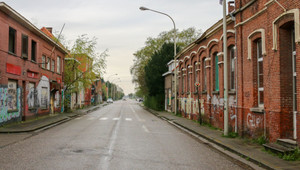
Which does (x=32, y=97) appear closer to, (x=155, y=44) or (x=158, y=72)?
(x=158, y=72)

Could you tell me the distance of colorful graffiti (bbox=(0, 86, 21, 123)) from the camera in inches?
634

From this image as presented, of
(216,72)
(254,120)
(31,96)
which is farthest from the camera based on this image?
(31,96)

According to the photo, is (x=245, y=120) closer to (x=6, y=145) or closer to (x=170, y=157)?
(x=170, y=157)

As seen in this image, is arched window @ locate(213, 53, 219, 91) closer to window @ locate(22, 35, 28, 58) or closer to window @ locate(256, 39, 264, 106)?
window @ locate(256, 39, 264, 106)

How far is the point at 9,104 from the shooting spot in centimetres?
1716

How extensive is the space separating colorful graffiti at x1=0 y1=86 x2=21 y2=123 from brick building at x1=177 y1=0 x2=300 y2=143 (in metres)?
11.8

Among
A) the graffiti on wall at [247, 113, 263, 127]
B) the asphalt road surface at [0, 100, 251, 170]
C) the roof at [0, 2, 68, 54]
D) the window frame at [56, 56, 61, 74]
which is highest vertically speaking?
the roof at [0, 2, 68, 54]

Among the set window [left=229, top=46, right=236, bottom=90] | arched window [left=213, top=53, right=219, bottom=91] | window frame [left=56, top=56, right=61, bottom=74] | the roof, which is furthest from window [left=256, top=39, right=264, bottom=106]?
window frame [left=56, top=56, right=61, bottom=74]

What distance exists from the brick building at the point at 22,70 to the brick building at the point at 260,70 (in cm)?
1180

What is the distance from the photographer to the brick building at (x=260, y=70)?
8773mm

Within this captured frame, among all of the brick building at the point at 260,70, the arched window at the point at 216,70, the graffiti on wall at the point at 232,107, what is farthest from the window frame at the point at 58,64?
the graffiti on wall at the point at 232,107

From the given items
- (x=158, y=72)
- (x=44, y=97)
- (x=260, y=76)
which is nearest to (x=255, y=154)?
(x=260, y=76)

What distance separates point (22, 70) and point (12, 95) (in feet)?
7.49

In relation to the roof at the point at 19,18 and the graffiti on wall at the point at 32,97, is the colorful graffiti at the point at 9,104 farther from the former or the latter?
the roof at the point at 19,18
